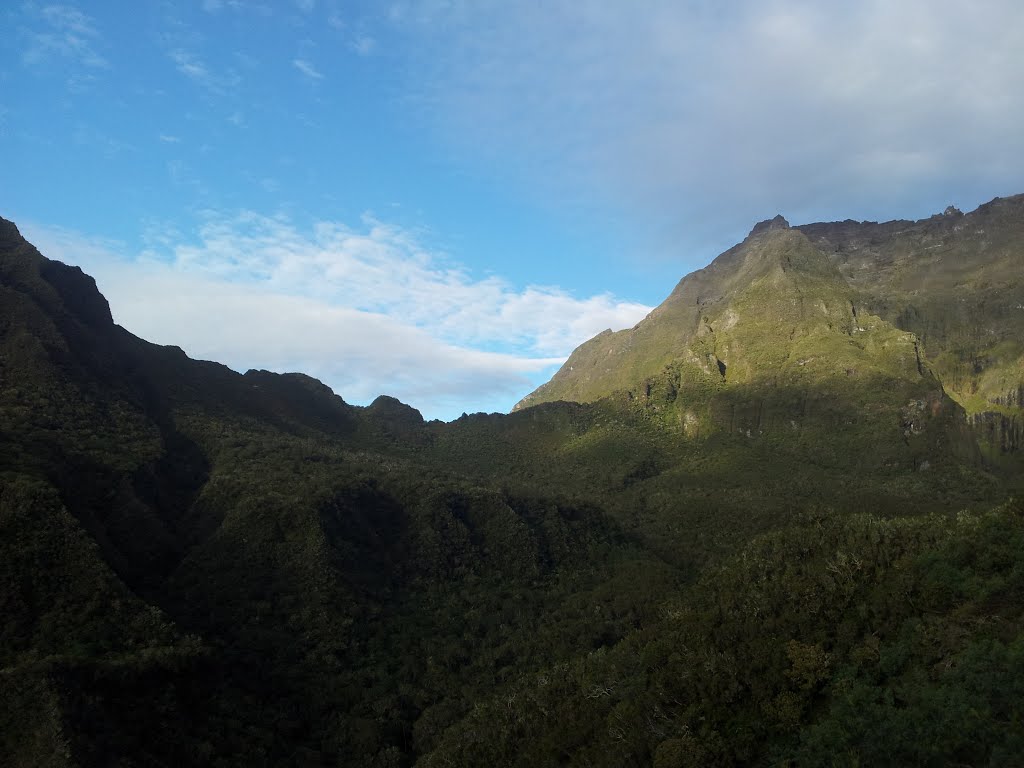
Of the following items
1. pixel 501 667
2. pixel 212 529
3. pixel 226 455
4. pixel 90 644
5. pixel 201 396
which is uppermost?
pixel 201 396

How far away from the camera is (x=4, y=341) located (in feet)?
348

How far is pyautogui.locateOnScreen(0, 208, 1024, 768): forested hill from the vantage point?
4341cm

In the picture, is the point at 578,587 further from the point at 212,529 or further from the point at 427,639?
the point at 212,529

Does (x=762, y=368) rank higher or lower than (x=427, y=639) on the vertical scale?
higher

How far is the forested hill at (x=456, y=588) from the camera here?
43406 millimetres

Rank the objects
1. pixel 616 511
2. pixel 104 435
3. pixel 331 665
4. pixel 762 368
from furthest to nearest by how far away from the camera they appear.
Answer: pixel 762 368 < pixel 616 511 < pixel 104 435 < pixel 331 665

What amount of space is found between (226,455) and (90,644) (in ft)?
212

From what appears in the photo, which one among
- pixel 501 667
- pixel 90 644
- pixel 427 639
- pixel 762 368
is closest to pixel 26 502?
pixel 90 644

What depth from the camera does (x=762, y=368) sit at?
196m

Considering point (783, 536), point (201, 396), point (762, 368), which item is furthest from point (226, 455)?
point (762, 368)

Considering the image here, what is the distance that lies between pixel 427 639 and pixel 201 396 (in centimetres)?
9015

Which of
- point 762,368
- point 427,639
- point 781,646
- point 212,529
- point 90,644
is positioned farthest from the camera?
point 762,368

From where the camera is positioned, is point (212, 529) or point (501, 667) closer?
point (501, 667)

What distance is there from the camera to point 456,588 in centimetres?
10012
